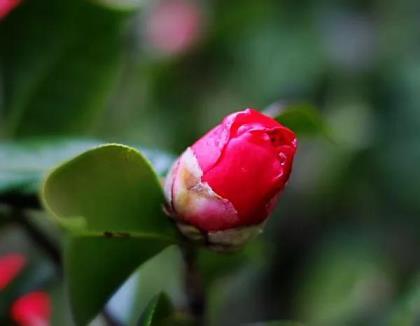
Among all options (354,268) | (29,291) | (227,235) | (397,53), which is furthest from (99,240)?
(397,53)

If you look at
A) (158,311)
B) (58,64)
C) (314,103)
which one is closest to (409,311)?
(158,311)

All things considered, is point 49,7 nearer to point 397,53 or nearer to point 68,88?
point 68,88

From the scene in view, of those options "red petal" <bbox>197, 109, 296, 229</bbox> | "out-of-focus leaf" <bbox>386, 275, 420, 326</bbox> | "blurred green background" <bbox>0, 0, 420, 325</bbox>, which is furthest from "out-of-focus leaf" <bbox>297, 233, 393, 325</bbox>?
"red petal" <bbox>197, 109, 296, 229</bbox>

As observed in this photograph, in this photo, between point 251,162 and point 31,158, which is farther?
point 31,158

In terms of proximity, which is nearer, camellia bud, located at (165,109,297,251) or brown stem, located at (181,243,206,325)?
camellia bud, located at (165,109,297,251)

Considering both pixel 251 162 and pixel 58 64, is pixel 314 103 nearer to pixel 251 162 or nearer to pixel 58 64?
pixel 58 64

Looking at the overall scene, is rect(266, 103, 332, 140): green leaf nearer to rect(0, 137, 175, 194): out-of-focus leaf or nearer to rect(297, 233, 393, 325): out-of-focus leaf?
rect(0, 137, 175, 194): out-of-focus leaf

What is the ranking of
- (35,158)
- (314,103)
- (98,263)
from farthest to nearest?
(314,103) → (35,158) → (98,263)
